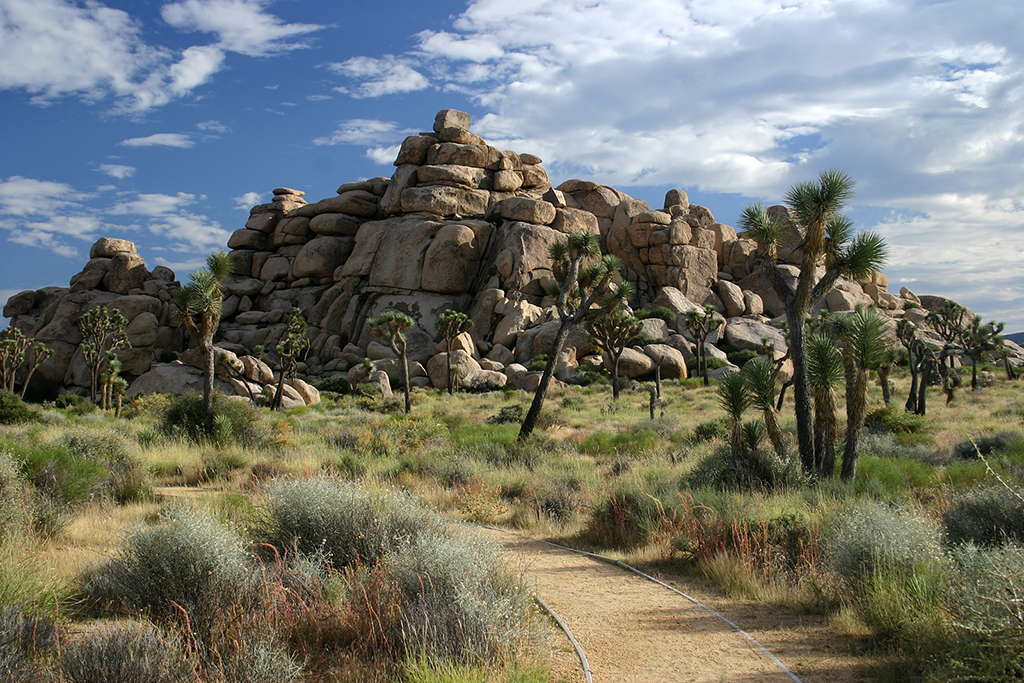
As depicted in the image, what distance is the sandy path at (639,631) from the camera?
4980 millimetres

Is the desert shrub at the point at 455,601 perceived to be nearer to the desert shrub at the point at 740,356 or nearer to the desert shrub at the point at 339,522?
the desert shrub at the point at 339,522

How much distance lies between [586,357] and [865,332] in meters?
35.9

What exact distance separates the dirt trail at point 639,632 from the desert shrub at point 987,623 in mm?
892

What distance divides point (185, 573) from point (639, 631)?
367 centimetres

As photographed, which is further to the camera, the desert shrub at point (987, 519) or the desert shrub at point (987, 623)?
the desert shrub at point (987, 519)

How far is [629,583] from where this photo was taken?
7.35m

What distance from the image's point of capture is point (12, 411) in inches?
883

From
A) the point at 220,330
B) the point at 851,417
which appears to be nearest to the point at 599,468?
the point at 851,417

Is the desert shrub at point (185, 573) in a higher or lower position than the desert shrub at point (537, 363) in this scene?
lower

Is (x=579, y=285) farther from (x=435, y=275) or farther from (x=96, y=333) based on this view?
(x=435, y=275)

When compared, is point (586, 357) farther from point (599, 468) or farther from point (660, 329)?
point (599, 468)

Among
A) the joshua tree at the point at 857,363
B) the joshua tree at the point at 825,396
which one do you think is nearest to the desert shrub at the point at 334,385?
the joshua tree at the point at 825,396

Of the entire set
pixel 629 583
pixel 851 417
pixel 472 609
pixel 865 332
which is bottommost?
pixel 629 583

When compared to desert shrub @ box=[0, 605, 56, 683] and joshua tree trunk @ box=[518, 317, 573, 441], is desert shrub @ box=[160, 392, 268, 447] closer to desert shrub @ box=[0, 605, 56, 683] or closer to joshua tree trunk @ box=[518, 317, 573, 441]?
joshua tree trunk @ box=[518, 317, 573, 441]
